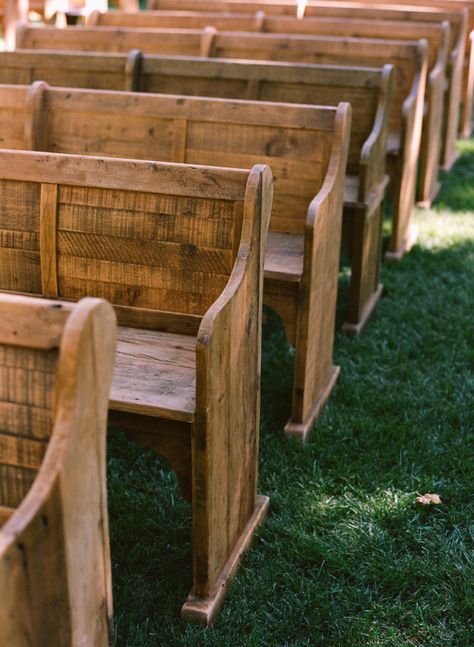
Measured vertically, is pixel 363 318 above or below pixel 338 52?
below

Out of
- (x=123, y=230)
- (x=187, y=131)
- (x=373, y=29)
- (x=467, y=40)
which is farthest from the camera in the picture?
(x=467, y=40)

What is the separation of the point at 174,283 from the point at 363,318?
6.60ft

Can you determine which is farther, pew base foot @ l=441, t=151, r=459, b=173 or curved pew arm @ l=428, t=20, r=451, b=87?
pew base foot @ l=441, t=151, r=459, b=173

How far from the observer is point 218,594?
280cm

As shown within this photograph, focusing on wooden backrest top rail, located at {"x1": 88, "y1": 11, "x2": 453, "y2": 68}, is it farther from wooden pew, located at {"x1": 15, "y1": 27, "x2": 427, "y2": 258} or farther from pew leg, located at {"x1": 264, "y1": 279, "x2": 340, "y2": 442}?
pew leg, located at {"x1": 264, "y1": 279, "x2": 340, "y2": 442}

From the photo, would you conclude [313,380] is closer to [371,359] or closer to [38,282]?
[371,359]

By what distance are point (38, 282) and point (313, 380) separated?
1.27 m

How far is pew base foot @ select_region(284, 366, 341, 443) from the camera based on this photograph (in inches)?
147

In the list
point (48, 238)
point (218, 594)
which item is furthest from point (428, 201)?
point (218, 594)

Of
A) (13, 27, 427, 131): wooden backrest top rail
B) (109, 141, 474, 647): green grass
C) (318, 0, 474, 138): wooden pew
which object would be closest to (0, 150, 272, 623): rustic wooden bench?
(109, 141, 474, 647): green grass

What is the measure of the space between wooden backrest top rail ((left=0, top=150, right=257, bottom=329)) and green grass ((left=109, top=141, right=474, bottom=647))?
0.78m

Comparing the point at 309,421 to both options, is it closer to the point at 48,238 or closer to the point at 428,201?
the point at 48,238

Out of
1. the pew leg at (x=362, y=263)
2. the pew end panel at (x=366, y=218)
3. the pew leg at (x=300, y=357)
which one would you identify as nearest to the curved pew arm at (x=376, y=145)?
the pew end panel at (x=366, y=218)

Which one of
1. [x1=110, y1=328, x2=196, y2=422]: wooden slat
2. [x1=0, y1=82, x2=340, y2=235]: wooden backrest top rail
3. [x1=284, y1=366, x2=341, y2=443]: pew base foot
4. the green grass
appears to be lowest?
the green grass
